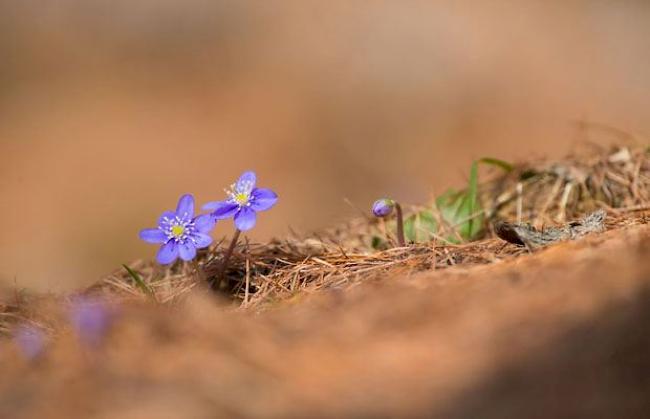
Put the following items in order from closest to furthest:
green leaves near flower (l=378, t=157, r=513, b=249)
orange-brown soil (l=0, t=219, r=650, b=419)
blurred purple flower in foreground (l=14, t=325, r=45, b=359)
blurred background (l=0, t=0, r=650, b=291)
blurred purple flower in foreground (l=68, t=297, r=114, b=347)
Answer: orange-brown soil (l=0, t=219, r=650, b=419) → blurred purple flower in foreground (l=68, t=297, r=114, b=347) → blurred purple flower in foreground (l=14, t=325, r=45, b=359) → green leaves near flower (l=378, t=157, r=513, b=249) → blurred background (l=0, t=0, r=650, b=291)

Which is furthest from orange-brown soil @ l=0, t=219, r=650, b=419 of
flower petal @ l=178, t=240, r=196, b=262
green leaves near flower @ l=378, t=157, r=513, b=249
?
green leaves near flower @ l=378, t=157, r=513, b=249

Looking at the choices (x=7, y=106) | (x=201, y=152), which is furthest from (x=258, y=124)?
(x=7, y=106)

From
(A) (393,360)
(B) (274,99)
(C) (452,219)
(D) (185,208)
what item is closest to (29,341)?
(D) (185,208)

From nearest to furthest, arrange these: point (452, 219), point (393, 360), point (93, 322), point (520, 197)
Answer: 1. point (393, 360)
2. point (93, 322)
3. point (452, 219)
4. point (520, 197)

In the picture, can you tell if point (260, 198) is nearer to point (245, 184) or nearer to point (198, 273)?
point (245, 184)

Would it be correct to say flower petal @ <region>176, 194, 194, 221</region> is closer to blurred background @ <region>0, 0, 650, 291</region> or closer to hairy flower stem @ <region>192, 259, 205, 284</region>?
hairy flower stem @ <region>192, 259, 205, 284</region>

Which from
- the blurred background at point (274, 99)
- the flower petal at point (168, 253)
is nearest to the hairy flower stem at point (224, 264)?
the flower petal at point (168, 253)
